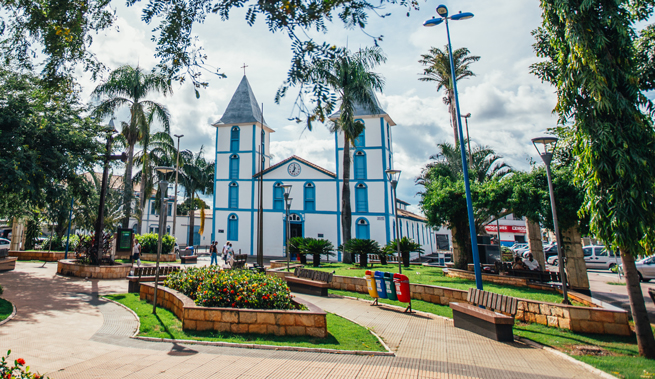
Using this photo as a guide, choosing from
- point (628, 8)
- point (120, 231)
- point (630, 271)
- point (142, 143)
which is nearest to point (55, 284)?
point (120, 231)

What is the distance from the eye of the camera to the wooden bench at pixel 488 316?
266 inches

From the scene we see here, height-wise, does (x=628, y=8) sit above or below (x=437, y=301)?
above

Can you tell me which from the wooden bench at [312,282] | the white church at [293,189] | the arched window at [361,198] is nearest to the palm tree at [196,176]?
the white church at [293,189]

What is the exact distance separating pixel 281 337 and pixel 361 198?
23800 mm

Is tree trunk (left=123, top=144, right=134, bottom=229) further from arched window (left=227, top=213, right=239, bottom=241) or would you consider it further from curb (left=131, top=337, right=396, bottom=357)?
curb (left=131, top=337, right=396, bottom=357)

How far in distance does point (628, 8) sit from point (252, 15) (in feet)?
26.3

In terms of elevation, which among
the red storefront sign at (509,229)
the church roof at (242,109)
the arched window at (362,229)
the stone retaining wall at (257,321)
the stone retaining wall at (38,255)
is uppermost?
the church roof at (242,109)

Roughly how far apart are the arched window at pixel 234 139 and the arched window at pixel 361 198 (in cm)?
1212

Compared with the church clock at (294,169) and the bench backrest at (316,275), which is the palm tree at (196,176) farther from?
the bench backrest at (316,275)

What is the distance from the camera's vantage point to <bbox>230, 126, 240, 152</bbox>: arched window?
33.7 m

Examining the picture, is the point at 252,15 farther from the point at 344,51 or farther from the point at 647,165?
the point at 647,165

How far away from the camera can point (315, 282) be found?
39.1 ft

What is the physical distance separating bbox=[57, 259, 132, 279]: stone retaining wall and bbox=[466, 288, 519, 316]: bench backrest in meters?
13.8

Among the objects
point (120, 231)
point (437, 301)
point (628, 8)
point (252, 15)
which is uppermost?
point (628, 8)
